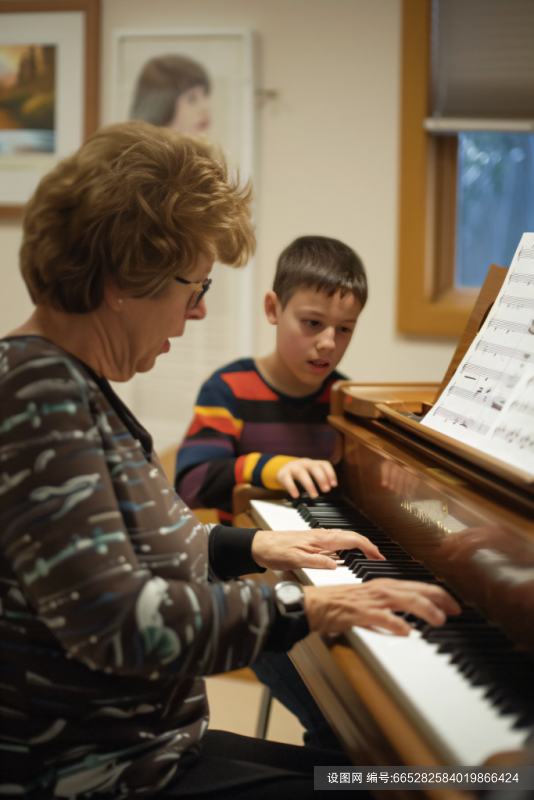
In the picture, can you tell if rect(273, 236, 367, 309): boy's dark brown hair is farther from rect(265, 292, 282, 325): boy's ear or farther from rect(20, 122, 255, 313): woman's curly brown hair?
rect(20, 122, 255, 313): woman's curly brown hair

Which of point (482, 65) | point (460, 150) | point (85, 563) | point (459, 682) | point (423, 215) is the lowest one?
point (459, 682)

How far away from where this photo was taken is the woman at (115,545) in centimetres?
68

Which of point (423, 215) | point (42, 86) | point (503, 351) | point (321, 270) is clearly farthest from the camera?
point (42, 86)

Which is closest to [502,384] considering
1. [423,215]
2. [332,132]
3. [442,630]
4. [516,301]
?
[516,301]

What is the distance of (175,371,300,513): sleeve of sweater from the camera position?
1411 millimetres

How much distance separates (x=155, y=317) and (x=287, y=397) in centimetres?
76

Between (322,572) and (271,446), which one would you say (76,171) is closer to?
(322,572)

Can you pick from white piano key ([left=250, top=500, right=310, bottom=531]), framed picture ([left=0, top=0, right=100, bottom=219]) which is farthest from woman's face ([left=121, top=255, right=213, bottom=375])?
framed picture ([left=0, top=0, right=100, bottom=219])

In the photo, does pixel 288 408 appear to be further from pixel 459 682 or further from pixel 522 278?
pixel 459 682

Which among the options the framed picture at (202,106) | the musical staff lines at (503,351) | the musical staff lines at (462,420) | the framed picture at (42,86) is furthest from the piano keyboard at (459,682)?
the framed picture at (42,86)

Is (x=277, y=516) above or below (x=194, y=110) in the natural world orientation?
below

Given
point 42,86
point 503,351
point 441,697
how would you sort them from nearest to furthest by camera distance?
point 441,697, point 503,351, point 42,86

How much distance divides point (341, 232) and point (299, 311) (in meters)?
1.09

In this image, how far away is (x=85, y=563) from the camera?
67cm
